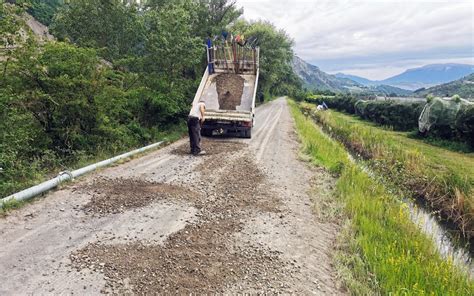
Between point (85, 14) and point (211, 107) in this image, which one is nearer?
point (211, 107)

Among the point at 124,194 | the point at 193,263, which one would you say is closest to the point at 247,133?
the point at 124,194

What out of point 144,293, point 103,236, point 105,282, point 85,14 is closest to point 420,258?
point 144,293

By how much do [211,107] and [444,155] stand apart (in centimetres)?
953

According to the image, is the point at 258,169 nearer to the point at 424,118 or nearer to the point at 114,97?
the point at 114,97

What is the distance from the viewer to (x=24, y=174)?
20.8 feet

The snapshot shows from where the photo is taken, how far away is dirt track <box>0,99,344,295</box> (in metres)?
3.53

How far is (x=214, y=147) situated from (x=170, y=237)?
6653mm

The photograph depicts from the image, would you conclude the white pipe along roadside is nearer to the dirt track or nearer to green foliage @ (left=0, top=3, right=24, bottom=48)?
the dirt track

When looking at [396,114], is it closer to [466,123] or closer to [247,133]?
[466,123]

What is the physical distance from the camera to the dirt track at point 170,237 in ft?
11.6

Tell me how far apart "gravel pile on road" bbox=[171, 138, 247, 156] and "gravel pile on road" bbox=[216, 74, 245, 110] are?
6.11 feet

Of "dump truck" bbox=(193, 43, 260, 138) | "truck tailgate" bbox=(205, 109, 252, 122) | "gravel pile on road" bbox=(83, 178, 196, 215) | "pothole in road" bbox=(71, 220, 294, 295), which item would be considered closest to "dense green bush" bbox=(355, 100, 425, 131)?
"dump truck" bbox=(193, 43, 260, 138)

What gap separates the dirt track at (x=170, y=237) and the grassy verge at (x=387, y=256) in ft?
1.00

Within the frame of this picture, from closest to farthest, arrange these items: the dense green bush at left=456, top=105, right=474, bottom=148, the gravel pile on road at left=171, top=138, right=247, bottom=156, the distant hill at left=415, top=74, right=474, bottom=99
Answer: the gravel pile on road at left=171, top=138, right=247, bottom=156, the dense green bush at left=456, top=105, right=474, bottom=148, the distant hill at left=415, top=74, right=474, bottom=99
